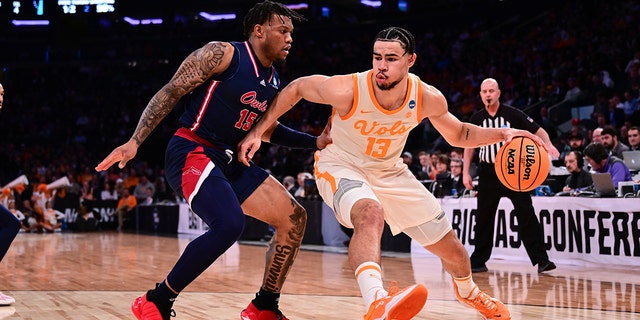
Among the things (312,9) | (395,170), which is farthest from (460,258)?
(312,9)

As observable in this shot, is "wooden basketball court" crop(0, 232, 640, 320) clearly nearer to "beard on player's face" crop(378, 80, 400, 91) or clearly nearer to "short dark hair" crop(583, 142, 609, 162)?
"short dark hair" crop(583, 142, 609, 162)

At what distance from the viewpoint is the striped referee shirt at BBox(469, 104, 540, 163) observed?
781cm

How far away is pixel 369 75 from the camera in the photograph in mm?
4328

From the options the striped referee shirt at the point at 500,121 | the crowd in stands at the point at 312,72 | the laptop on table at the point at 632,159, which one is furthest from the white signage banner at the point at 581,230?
the crowd in stands at the point at 312,72

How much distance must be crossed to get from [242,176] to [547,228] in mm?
5581

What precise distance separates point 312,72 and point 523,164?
69.6 feet

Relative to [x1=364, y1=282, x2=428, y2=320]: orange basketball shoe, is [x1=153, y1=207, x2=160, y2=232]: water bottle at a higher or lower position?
lower

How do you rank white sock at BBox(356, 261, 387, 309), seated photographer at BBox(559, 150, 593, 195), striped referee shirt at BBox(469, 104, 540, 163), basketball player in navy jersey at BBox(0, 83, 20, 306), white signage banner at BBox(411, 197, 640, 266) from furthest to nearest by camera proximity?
seated photographer at BBox(559, 150, 593, 195), white signage banner at BBox(411, 197, 640, 266), striped referee shirt at BBox(469, 104, 540, 163), basketball player in navy jersey at BBox(0, 83, 20, 306), white sock at BBox(356, 261, 387, 309)

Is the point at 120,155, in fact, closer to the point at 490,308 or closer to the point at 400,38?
the point at 400,38

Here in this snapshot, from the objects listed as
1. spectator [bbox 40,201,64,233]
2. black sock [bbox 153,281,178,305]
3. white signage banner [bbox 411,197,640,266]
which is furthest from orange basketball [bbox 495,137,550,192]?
spectator [bbox 40,201,64,233]

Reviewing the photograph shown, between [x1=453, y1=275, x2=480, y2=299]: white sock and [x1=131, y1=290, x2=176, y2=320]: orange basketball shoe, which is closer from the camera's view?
[x1=131, y1=290, x2=176, y2=320]: orange basketball shoe

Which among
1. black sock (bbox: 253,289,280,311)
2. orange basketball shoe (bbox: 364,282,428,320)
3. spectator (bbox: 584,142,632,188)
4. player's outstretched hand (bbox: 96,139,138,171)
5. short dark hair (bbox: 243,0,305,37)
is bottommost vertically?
black sock (bbox: 253,289,280,311)

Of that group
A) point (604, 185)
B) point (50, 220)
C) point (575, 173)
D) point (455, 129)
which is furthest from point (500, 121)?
point (50, 220)

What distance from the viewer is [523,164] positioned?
5.06 meters
